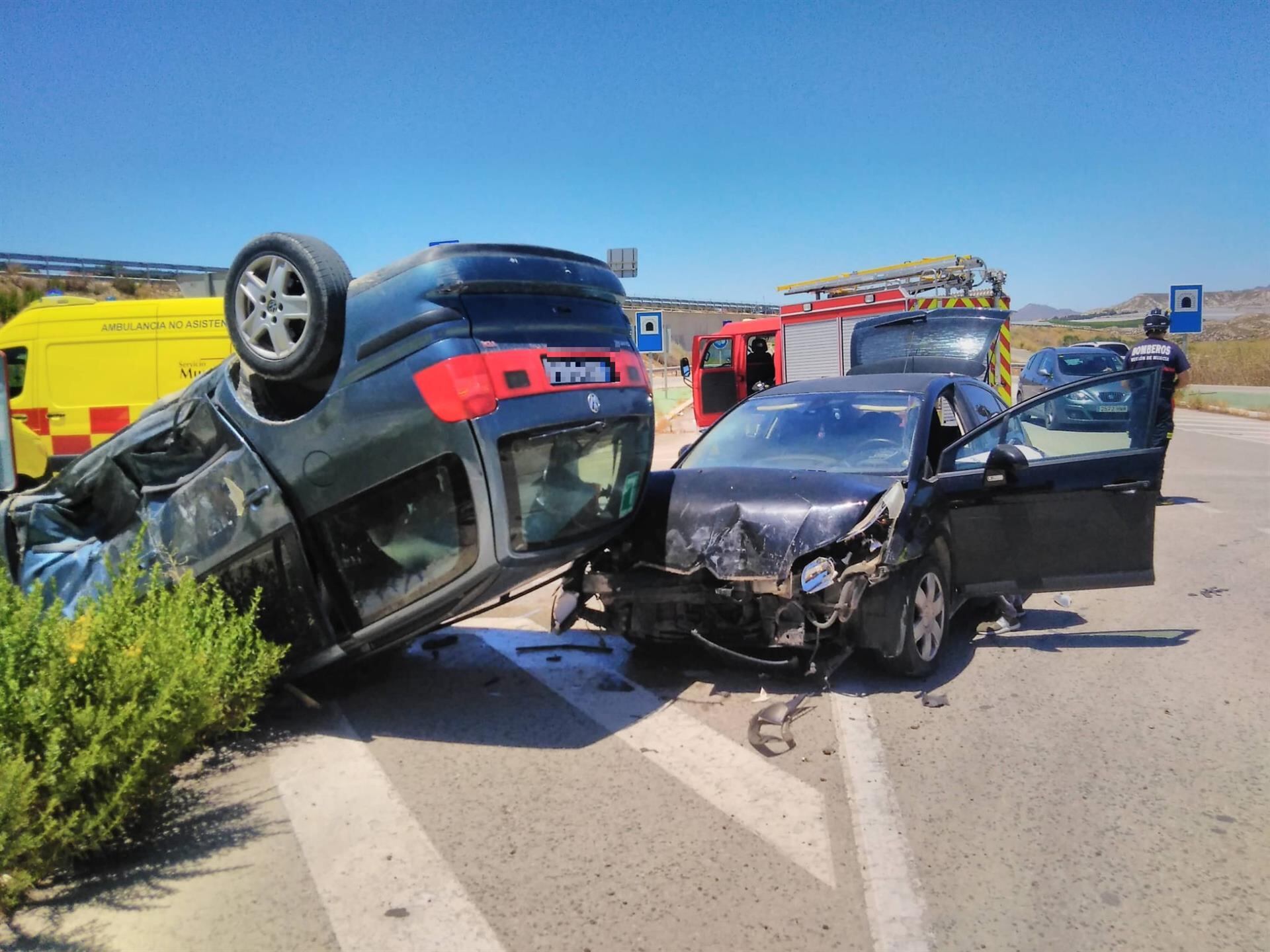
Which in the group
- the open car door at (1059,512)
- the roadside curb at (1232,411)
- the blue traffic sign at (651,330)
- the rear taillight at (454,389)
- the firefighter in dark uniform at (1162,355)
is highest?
the blue traffic sign at (651,330)

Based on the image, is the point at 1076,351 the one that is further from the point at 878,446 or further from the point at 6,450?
the point at 6,450

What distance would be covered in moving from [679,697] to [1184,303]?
20.6 m

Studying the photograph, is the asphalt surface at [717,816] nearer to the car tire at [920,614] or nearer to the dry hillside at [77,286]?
the car tire at [920,614]

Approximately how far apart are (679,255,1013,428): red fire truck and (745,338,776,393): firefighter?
0.02 metres

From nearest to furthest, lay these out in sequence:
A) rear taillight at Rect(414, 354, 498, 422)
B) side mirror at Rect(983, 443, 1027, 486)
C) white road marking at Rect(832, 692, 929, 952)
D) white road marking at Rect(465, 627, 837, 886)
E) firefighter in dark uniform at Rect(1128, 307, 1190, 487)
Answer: white road marking at Rect(832, 692, 929, 952) < white road marking at Rect(465, 627, 837, 886) < rear taillight at Rect(414, 354, 498, 422) < side mirror at Rect(983, 443, 1027, 486) < firefighter in dark uniform at Rect(1128, 307, 1190, 487)

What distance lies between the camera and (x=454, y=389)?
3.81 metres

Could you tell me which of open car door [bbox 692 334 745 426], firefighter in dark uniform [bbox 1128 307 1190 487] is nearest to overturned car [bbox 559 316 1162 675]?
firefighter in dark uniform [bbox 1128 307 1190 487]

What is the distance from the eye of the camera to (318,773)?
402 centimetres

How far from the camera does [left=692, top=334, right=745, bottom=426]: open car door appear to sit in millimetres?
17297

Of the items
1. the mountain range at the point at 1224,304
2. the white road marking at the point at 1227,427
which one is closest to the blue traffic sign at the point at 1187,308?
the white road marking at the point at 1227,427

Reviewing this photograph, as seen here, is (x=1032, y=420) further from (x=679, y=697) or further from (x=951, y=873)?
(x=951, y=873)

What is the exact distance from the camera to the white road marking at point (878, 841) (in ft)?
9.14

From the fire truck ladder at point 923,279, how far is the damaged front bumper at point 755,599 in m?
11.1

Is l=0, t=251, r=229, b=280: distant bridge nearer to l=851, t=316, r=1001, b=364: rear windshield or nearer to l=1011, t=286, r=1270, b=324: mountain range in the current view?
l=851, t=316, r=1001, b=364: rear windshield
